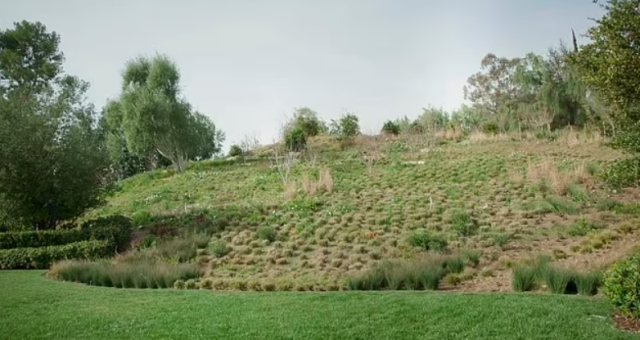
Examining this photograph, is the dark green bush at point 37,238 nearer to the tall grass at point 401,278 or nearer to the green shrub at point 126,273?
the green shrub at point 126,273

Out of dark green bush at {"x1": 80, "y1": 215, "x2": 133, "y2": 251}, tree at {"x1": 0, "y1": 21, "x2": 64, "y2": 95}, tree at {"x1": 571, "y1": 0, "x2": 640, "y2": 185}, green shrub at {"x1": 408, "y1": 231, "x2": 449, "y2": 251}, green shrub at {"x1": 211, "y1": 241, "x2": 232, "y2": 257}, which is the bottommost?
green shrub at {"x1": 408, "y1": 231, "x2": 449, "y2": 251}

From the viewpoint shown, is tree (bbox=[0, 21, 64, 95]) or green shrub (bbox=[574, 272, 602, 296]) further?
tree (bbox=[0, 21, 64, 95])

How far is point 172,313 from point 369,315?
2528 mm

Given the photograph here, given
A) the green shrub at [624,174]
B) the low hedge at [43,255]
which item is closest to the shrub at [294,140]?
the low hedge at [43,255]

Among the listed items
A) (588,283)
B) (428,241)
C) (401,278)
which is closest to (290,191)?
(428,241)

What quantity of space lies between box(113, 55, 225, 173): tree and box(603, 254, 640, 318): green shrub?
76.3 ft

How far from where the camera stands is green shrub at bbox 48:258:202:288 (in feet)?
30.5

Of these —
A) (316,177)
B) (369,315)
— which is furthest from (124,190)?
(369,315)

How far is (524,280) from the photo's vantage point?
7461 mm

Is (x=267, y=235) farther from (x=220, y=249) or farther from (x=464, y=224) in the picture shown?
(x=464, y=224)

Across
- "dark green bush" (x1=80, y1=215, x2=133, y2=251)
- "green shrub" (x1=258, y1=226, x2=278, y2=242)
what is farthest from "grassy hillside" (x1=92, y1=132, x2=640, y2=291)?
"dark green bush" (x1=80, y1=215, x2=133, y2=251)

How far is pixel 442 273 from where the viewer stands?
346 inches

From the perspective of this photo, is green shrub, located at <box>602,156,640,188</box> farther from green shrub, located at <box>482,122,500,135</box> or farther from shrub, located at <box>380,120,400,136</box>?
shrub, located at <box>380,120,400,136</box>

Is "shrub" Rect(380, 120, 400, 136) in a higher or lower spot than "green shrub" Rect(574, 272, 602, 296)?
higher
